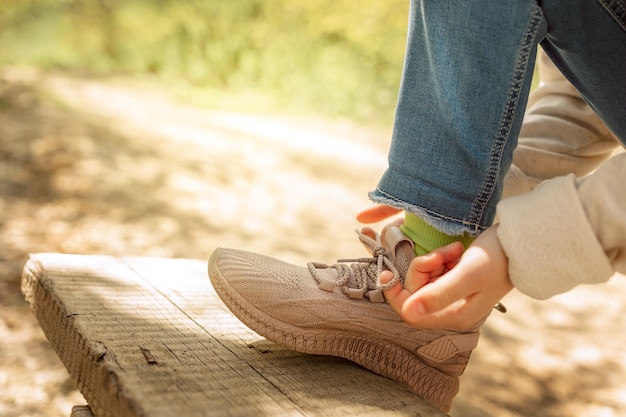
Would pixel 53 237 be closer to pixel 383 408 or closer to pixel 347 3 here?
pixel 383 408

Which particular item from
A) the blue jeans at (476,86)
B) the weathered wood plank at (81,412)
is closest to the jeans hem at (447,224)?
the blue jeans at (476,86)

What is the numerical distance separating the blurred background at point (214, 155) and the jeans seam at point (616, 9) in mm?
1188

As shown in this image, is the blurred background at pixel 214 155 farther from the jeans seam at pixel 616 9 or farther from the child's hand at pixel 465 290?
the jeans seam at pixel 616 9

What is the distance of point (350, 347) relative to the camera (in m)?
0.96

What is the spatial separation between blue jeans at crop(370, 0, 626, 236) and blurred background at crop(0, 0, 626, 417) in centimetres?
101

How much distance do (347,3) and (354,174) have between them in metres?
3.02

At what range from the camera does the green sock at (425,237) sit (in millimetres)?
891

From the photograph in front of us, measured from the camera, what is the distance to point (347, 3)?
6273 mm

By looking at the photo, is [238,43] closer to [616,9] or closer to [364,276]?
[364,276]

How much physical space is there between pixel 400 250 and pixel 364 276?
0.07 meters

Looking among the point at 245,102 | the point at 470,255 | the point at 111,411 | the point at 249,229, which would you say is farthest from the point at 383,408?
the point at 245,102

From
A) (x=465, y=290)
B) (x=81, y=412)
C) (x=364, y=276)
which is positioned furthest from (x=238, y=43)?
(x=465, y=290)

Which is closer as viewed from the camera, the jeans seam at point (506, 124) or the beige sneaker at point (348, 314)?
the jeans seam at point (506, 124)

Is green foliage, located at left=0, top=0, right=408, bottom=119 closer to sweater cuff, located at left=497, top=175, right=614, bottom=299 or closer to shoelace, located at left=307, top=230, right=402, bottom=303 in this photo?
shoelace, located at left=307, top=230, right=402, bottom=303
